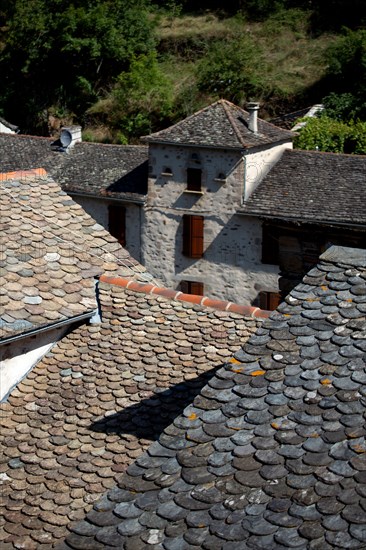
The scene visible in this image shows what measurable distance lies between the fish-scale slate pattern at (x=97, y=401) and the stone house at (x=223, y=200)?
15357 mm

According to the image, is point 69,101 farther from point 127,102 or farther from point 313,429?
point 313,429

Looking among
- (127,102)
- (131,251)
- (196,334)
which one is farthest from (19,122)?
(196,334)

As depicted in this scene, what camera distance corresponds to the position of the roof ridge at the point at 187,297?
10039mm

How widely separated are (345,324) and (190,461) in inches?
57.5

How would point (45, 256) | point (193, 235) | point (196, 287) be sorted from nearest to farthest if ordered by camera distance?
point (45, 256) < point (193, 235) < point (196, 287)

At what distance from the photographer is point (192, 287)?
27688 mm

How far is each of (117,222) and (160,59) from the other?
1916 cm

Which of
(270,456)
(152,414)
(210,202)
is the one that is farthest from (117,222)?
(270,456)

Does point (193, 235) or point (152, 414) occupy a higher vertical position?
point (152, 414)

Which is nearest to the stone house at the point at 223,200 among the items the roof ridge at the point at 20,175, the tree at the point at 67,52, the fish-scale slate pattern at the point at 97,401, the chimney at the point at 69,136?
the chimney at the point at 69,136

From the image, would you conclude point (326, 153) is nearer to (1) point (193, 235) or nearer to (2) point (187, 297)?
(1) point (193, 235)

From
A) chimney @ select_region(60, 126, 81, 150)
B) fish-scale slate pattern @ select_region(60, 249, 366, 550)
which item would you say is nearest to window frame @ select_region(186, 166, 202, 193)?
chimney @ select_region(60, 126, 81, 150)

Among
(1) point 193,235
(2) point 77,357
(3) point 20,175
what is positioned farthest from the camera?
(1) point 193,235

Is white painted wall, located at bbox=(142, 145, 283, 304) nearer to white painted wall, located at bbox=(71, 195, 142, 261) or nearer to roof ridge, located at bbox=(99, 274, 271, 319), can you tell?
white painted wall, located at bbox=(71, 195, 142, 261)
